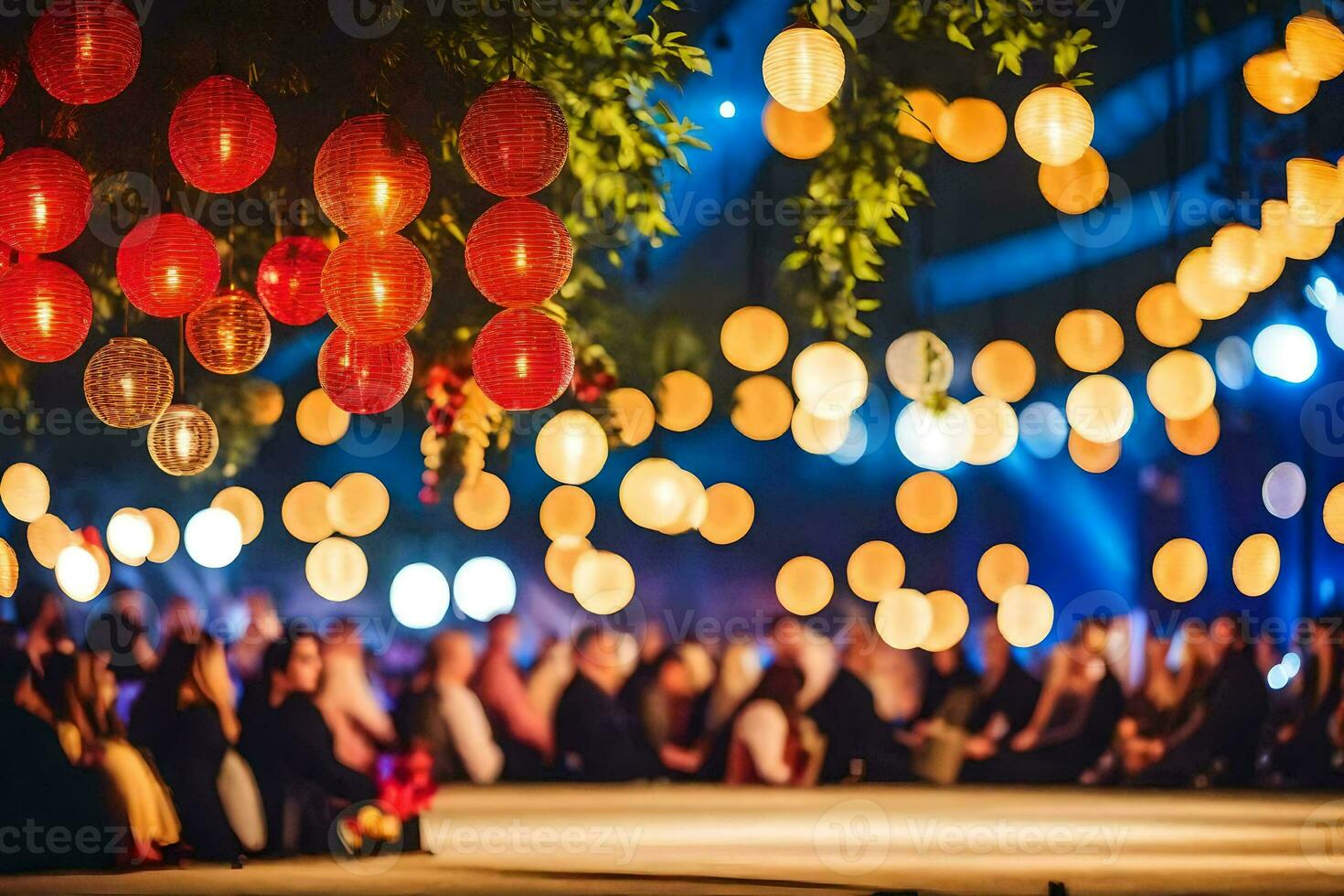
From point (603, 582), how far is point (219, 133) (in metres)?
2.26

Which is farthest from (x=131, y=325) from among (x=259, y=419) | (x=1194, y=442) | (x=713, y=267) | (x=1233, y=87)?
(x=1233, y=87)

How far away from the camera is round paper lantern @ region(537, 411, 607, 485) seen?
4.30 metres

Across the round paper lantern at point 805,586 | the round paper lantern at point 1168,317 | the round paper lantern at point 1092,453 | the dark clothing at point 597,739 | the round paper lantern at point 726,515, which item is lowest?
the dark clothing at point 597,739

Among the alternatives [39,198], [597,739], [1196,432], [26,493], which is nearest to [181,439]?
[39,198]

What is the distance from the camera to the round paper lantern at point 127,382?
334 centimetres

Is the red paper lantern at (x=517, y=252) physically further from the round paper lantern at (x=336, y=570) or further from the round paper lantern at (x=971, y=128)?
the round paper lantern at (x=336, y=570)

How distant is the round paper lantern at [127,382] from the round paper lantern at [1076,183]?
300cm

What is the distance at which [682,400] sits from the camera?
4.80m

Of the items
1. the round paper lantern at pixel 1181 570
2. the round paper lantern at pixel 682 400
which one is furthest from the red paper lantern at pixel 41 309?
the round paper lantern at pixel 1181 570

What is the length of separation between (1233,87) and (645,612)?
2974 mm

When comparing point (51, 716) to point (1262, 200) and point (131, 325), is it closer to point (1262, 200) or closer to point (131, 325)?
point (131, 325)

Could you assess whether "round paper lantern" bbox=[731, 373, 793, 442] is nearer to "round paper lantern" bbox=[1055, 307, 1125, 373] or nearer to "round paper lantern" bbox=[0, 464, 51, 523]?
"round paper lantern" bbox=[1055, 307, 1125, 373]

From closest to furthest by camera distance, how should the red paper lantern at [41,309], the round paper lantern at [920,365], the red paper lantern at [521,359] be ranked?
1. the red paper lantern at [521,359]
2. the red paper lantern at [41,309]
3. the round paper lantern at [920,365]

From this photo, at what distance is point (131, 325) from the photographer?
4812mm
